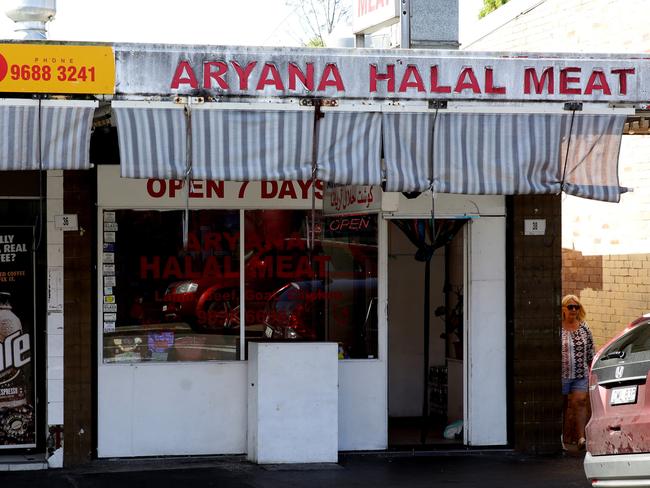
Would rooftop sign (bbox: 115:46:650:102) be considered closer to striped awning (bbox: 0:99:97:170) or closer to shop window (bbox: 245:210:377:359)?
striped awning (bbox: 0:99:97:170)

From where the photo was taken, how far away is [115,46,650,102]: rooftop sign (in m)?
8.45

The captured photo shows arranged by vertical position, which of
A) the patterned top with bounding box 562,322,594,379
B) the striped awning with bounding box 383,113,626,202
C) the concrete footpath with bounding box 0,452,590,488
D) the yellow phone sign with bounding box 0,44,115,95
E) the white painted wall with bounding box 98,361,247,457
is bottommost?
the concrete footpath with bounding box 0,452,590,488

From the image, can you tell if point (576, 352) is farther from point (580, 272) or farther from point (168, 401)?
point (168, 401)

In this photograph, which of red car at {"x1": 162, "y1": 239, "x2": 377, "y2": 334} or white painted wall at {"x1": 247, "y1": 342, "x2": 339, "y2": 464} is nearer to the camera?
white painted wall at {"x1": 247, "y1": 342, "x2": 339, "y2": 464}

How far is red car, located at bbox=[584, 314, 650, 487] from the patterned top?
10.4 feet

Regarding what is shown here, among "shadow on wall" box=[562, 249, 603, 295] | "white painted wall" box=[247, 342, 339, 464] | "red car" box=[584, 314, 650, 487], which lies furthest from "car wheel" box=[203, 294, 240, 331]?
"shadow on wall" box=[562, 249, 603, 295]

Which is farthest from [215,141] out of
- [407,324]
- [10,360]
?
[407,324]

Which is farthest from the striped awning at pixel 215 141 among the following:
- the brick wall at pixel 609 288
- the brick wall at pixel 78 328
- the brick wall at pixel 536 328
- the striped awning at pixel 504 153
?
the brick wall at pixel 609 288

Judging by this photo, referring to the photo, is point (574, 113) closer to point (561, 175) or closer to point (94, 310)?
point (561, 175)

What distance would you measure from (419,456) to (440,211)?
2439mm

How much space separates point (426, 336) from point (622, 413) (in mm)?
3805

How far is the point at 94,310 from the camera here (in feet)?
33.4

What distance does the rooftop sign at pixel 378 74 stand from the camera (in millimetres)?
8445

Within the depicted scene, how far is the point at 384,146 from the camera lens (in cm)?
870
